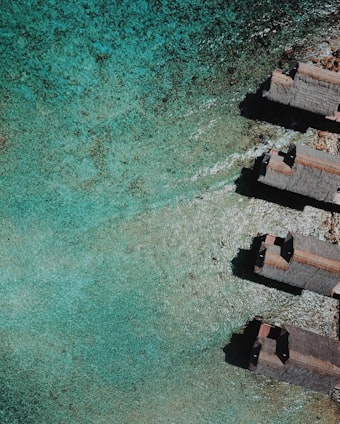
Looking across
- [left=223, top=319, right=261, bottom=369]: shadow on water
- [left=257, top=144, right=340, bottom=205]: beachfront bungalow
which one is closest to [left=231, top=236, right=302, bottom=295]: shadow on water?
[left=223, top=319, right=261, bottom=369]: shadow on water

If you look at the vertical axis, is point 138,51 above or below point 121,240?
above

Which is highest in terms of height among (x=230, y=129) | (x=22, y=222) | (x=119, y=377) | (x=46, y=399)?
(x=230, y=129)

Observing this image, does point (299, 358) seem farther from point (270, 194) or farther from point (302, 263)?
point (270, 194)

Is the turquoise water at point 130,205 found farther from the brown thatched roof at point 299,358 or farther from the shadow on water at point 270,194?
the brown thatched roof at point 299,358

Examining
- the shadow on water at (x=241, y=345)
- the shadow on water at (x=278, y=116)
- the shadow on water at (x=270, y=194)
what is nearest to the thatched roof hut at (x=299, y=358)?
the shadow on water at (x=241, y=345)

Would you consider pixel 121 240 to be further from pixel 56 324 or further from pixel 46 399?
pixel 46 399

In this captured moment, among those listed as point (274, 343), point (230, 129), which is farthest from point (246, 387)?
point (230, 129)
